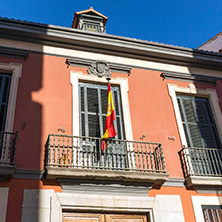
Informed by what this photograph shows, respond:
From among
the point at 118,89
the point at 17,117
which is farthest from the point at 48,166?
the point at 118,89

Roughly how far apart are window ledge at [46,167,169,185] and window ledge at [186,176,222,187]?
66cm

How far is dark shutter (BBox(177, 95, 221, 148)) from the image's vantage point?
878cm

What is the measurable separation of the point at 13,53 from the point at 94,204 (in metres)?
4.55

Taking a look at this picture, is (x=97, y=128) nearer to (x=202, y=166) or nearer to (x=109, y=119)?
(x=109, y=119)

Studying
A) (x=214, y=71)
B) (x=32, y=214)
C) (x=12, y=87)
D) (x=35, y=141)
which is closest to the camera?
(x=32, y=214)

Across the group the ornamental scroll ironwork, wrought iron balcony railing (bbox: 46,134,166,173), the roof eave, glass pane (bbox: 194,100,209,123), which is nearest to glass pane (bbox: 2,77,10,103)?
the roof eave

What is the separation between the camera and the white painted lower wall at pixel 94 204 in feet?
20.7

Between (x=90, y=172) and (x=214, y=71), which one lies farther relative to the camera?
(x=214, y=71)

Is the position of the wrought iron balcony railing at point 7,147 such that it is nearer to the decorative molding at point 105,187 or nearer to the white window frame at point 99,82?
the decorative molding at point 105,187

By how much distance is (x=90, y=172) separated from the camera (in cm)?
679

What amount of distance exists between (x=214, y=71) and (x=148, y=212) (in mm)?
5520

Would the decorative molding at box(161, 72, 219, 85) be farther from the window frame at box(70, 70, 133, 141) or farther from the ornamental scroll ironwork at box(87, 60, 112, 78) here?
the ornamental scroll ironwork at box(87, 60, 112, 78)

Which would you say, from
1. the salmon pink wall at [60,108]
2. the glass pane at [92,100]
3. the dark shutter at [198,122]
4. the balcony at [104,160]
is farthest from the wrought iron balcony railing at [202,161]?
the glass pane at [92,100]

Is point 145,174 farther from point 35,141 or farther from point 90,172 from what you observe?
point 35,141
